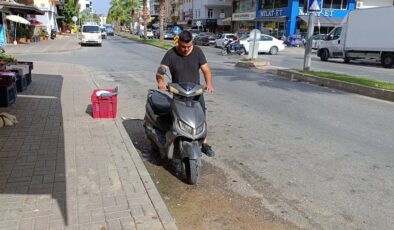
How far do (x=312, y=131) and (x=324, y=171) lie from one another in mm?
2132

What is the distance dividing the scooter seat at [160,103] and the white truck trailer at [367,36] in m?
19.9

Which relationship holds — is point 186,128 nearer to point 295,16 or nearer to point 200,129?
point 200,129

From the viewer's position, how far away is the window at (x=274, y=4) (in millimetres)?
46406

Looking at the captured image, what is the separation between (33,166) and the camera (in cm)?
488

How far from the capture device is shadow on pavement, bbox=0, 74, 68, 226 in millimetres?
3770

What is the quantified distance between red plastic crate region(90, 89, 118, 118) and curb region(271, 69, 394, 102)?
774cm

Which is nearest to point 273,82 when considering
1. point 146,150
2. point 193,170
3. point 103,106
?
point 103,106

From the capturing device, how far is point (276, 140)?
666 cm

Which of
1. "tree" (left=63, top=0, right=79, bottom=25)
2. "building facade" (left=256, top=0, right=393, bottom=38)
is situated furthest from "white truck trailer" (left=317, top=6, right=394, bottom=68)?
"tree" (left=63, top=0, right=79, bottom=25)

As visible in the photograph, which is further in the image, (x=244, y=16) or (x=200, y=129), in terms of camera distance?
(x=244, y=16)

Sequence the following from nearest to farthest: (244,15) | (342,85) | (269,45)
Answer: (342,85), (269,45), (244,15)

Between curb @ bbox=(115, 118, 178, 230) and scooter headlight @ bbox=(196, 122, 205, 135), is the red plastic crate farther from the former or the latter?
scooter headlight @ bbox=(196, 122, 205, 135)

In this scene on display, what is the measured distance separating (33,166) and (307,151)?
3.98 meters

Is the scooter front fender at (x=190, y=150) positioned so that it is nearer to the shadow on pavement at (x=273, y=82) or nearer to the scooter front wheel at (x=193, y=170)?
the scooter front wheel at (x=193, y=170)
